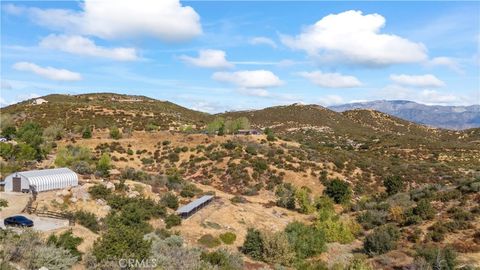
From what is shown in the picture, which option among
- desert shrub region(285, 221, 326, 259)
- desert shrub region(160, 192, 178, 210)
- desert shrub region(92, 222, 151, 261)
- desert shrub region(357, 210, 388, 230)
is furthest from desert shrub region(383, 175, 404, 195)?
desert shrub region(92, 222, 151, 261)

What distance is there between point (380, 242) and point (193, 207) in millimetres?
15040

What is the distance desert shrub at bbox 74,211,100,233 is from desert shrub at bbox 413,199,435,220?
23.5 meters

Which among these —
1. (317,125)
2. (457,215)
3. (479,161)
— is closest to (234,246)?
(457,215)

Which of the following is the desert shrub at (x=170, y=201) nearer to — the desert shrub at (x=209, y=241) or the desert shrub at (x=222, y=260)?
the desert shrub at (x=209, y=241)

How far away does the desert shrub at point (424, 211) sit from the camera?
101ft

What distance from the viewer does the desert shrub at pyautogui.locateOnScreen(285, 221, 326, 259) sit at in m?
26.9

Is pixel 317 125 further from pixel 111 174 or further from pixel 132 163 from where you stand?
pixel 111 174

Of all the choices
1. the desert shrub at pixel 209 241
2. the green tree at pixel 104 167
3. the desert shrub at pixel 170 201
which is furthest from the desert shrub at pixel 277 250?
the green tree at pixel 104 167

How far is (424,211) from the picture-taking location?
102 ft

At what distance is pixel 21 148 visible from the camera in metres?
49.9

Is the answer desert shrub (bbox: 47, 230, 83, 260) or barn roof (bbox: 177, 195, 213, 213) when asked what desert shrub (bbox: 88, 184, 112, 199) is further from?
desert shrub (bbox: 47, 230, 83, 260)

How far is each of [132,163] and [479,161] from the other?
56594 millimetres

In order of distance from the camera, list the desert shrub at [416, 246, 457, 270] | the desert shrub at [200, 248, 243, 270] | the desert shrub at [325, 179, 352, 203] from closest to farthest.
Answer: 1. the desert shrub at [200, 248, 243, 270]
2. the desert shrub at [416, 246, 457, 270]
3. the desert shrub at [325, 179, 352, 203]

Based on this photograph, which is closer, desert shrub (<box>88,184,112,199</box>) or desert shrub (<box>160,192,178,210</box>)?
desert shrub (<box>88,184,112,199</box>)
